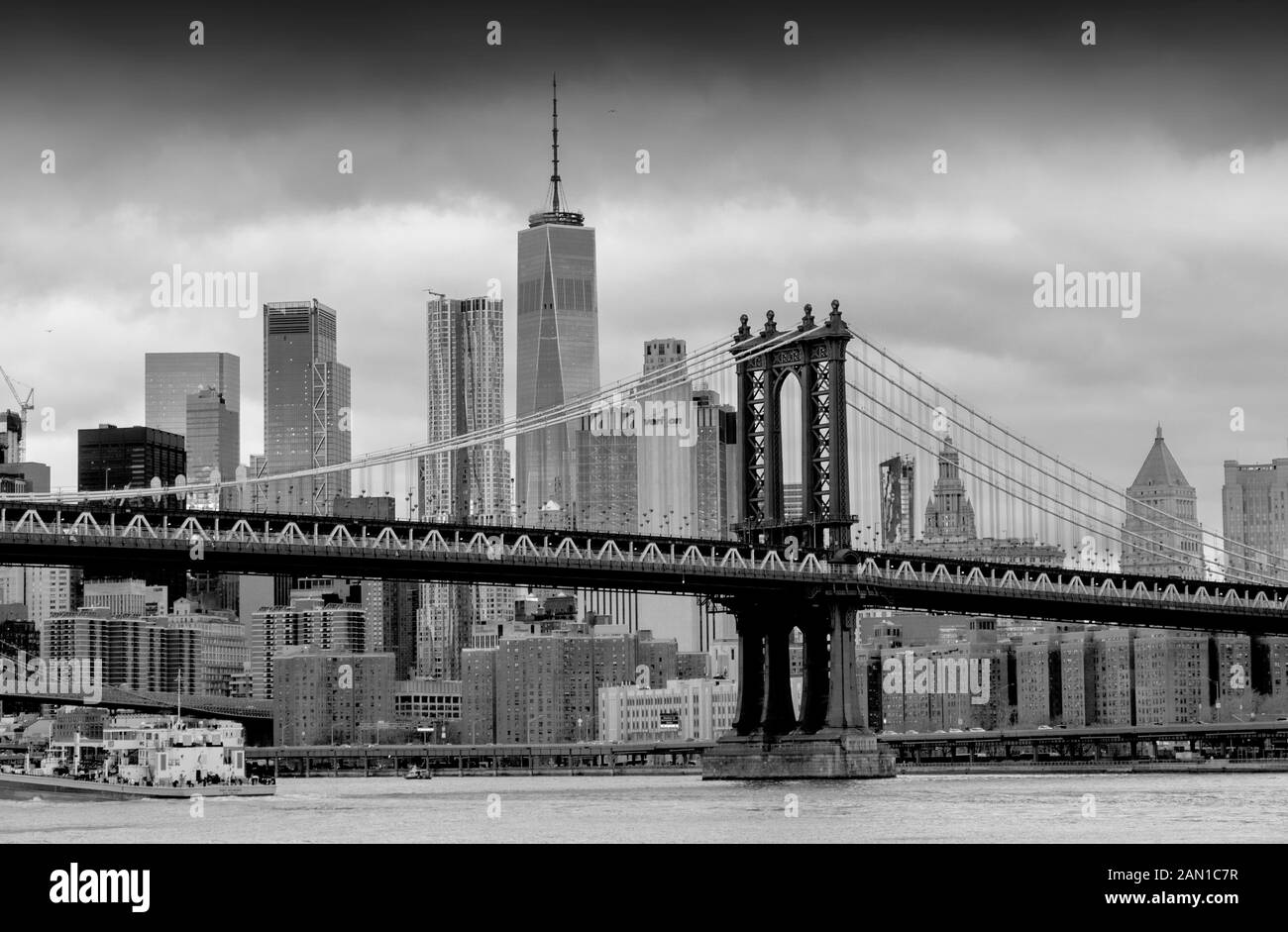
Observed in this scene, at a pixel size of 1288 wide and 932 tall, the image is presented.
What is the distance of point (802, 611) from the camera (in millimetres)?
97688

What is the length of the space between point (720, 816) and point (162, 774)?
119 feet

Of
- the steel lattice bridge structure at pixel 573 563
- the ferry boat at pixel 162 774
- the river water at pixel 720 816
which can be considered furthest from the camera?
the ferry boat at pixel 162 774

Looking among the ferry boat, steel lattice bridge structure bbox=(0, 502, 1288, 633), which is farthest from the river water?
steel lattice bridge structure bbox=(0, 502, 1288, 633)

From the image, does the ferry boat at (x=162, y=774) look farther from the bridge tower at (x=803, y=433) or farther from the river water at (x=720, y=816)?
the bridge tower at (x=803, y=433)

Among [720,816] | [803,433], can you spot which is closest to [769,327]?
[803,433]

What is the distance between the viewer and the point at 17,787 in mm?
102062

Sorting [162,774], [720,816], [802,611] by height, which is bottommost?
[162,774]

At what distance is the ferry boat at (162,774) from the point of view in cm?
9450

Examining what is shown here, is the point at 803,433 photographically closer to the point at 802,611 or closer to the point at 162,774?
the point at 802,611

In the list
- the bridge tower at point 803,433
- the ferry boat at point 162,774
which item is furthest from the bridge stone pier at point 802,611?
the ferry boat at point 162,774

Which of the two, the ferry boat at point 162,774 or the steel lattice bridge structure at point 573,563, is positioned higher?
the steel lattice bridge structure at point 573,563

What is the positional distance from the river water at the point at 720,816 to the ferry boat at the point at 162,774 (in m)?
1.86
